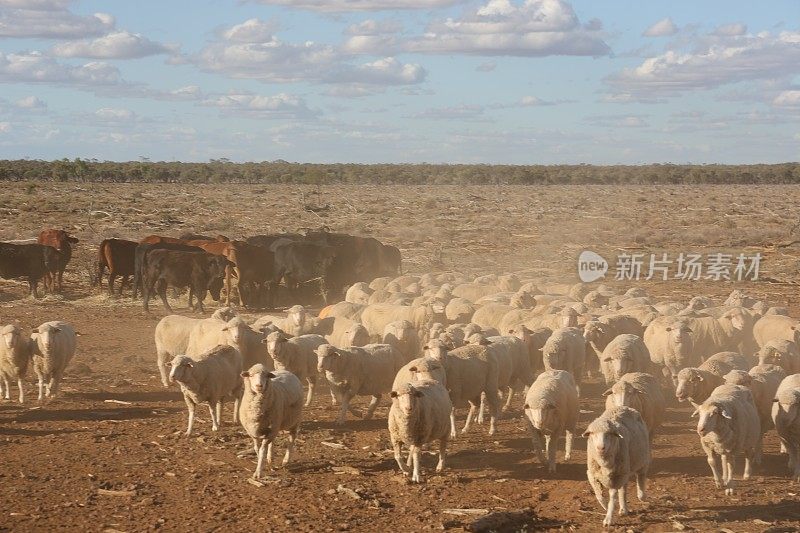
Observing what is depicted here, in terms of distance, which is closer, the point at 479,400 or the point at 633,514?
the point at 633,514

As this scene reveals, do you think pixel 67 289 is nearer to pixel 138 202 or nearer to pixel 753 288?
pixel 753 288

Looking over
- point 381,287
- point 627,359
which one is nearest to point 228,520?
point 627,359

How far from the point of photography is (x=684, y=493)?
10.5 m

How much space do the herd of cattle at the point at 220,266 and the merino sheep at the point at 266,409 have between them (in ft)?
45.5

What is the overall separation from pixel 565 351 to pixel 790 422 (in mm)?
4074

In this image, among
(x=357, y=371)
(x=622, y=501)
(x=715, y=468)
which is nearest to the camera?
(x=622, y=501)

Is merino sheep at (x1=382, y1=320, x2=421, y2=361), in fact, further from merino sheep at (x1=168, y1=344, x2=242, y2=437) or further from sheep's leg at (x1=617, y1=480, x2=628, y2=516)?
sheep's leg at (x1=617, y1=480, x2=628, y2=516)

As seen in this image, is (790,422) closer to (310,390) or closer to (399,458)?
(399,458)

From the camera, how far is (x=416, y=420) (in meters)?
11.0

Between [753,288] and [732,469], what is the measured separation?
62.5 ft

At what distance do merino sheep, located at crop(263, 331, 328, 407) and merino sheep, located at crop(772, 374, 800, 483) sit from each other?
257 inches

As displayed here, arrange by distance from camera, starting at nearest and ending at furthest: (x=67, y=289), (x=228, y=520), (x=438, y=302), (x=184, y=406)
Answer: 1. (x=228, y=520)
2. (x=184, y=406)
3. (x=438, y=302)
4. (x=67, y=289)

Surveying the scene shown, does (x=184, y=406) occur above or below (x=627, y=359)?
below

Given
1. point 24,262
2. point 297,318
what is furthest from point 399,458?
point 24,262
